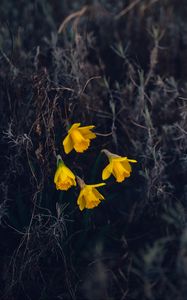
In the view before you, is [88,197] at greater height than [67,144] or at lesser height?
lesser

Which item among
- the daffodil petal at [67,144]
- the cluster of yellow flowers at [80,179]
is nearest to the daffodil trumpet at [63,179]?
the cluster of yellow flowers at [80,179]

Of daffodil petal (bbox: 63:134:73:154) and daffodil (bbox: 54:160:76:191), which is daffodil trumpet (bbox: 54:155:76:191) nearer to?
daffodil (bbox: 54:160:76:191)

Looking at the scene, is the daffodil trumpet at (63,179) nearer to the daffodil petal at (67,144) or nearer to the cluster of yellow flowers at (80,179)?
the cluster of yellow flowers at (80,179)

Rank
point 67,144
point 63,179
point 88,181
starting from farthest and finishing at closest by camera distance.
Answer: point 88,181 < point 67,144 < point 63,179

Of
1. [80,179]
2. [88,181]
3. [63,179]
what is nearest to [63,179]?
[63,179]

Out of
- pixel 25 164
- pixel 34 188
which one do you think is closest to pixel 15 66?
pixel 25 164

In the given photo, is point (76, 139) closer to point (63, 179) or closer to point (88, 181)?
point (63, 179)
